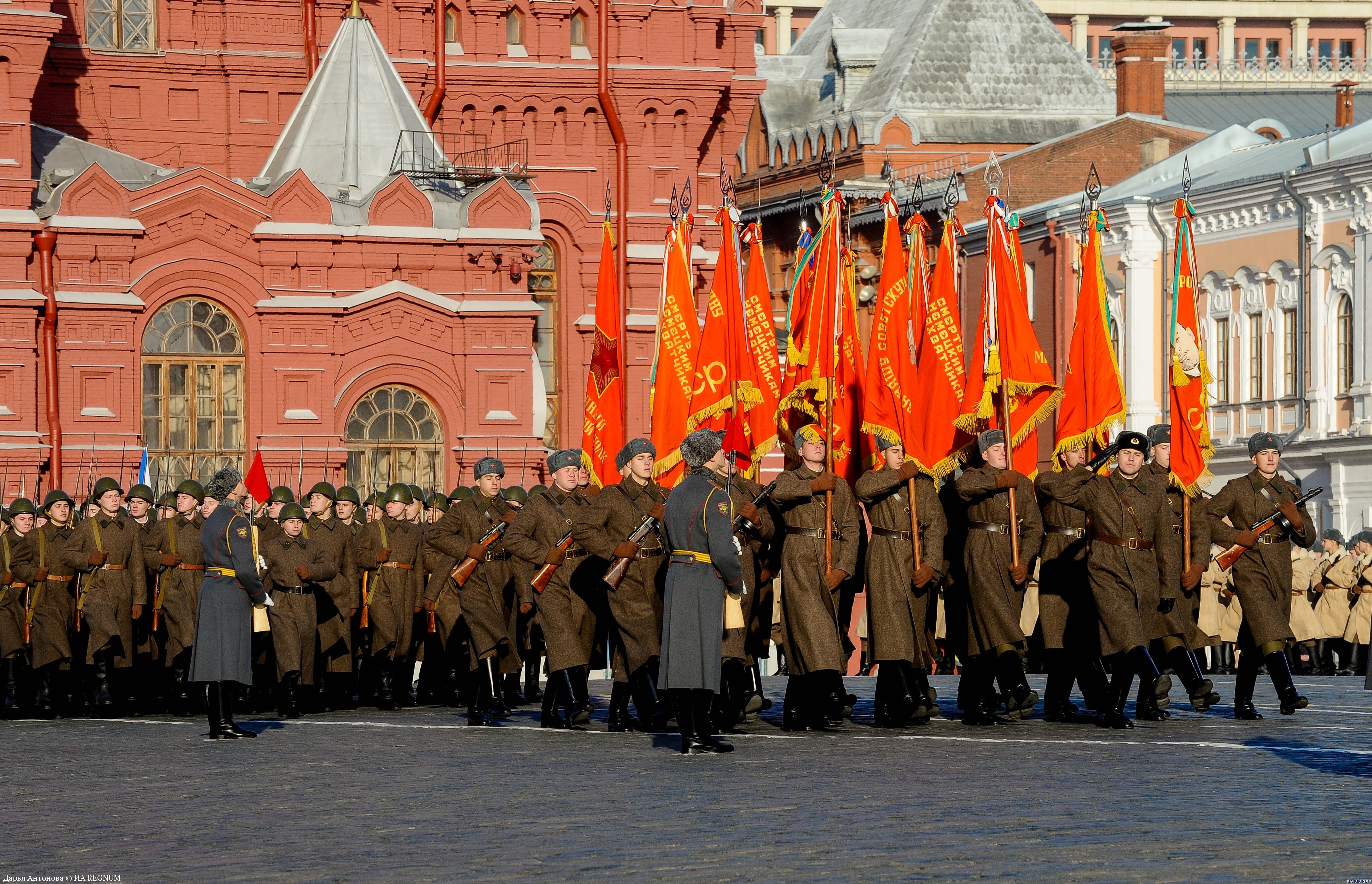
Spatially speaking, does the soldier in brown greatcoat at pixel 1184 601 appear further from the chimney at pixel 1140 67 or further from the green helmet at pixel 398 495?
the chimney at pixel 1140 67

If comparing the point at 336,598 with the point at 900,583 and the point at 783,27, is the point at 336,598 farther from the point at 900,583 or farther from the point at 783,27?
the point at 783,27

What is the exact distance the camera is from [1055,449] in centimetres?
1692

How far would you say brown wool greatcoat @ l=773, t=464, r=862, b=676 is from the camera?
14484mm

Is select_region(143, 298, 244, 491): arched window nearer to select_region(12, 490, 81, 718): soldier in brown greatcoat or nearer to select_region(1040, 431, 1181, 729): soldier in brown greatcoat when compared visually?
select_region(12, 490, 81, 718): soldier in brown greatcoat

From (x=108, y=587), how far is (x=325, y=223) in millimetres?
14121

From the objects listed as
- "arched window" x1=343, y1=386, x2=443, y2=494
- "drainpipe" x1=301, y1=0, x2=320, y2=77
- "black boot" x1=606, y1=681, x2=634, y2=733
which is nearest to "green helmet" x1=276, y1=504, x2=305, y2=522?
"black boot" x1=606, y1=681, x2=634, y2=733

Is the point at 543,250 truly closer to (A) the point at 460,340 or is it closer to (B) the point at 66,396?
(A) the point at 460,340

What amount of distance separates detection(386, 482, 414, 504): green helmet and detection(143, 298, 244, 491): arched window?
40.3 feet

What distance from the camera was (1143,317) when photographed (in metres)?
40.6

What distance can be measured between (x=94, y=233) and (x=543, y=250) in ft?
25.6

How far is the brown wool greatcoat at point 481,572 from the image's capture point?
16969 mm

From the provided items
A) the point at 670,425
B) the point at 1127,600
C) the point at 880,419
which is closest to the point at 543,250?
the point at 670,425

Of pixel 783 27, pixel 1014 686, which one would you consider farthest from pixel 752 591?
pixel 783 27

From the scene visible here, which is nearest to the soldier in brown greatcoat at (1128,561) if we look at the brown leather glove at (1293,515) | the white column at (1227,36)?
the brown leather glove at (1293,515)
